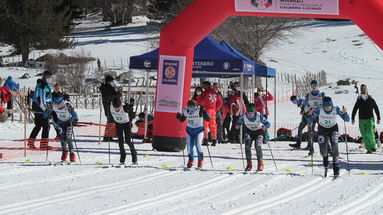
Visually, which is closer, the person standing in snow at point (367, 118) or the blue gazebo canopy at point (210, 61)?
the person standing in snow at point (367, 118)

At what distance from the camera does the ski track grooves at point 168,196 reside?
8.45m

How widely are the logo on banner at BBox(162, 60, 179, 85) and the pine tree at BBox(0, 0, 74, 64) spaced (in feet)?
111

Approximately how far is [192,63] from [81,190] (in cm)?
673

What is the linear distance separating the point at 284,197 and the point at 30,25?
41195 mm

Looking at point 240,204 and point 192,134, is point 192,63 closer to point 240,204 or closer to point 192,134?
point 192,134

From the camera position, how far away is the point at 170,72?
15922 mm

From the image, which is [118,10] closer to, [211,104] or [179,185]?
[211,104]

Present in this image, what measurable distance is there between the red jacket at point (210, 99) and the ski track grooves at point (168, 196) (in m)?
5.46

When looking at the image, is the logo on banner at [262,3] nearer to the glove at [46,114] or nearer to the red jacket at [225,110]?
the red jacket at [225,110]

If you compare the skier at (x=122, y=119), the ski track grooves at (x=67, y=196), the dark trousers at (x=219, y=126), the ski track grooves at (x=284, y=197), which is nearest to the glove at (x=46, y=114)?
the skier at (x=122, y=119)

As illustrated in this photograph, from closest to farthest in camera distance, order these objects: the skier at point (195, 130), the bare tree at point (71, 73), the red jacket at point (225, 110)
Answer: the skier at point (195, 130) → the red jacket at point (225, 110) → the bare tree at point (71, 73)

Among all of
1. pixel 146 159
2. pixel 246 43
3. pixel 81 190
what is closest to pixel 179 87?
pixel 146 159

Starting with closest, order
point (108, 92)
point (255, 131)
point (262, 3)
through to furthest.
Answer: point (255, 131) < point (262, 3) < point (108, 92)

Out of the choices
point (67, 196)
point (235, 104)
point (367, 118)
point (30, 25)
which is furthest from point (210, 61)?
point (30, 25)
